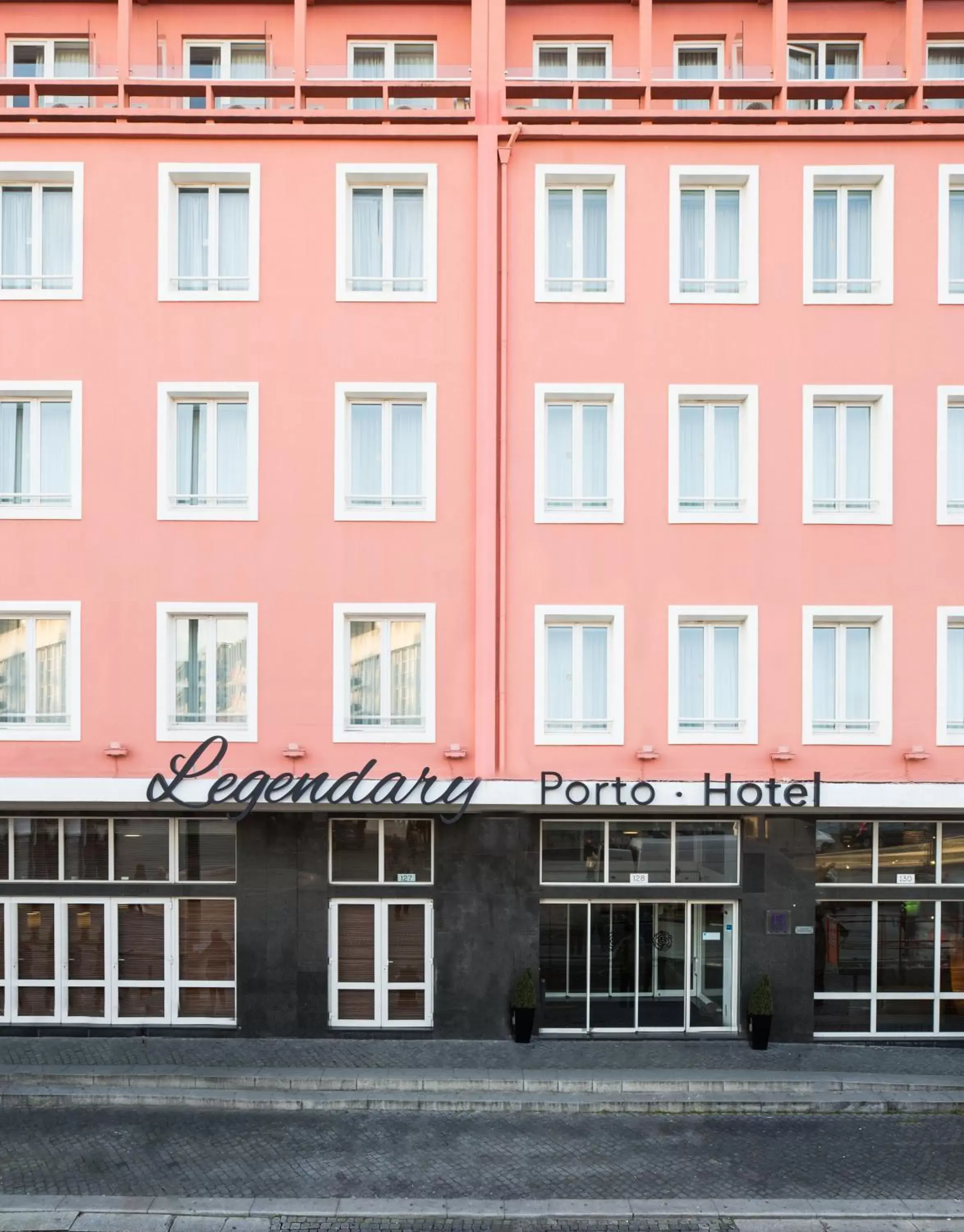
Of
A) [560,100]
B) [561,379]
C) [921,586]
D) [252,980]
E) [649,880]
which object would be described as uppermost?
[560,100]

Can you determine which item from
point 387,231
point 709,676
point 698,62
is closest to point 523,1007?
point 709,676

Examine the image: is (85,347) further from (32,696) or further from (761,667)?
(761,667)

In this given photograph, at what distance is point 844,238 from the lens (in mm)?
15789

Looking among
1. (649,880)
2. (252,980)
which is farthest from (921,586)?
(252,980)

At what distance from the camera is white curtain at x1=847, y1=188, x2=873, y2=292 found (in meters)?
15.8

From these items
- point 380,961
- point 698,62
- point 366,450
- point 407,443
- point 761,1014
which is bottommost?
point 761,1014

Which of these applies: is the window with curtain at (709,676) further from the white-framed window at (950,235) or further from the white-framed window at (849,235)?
the white-framed window at (950,235)

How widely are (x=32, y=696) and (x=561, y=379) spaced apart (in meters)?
9.60

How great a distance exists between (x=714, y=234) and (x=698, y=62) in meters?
Result: 3.34

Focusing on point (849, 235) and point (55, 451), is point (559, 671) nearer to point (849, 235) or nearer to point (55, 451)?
point (849, 235)

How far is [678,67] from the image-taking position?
54.6 feet

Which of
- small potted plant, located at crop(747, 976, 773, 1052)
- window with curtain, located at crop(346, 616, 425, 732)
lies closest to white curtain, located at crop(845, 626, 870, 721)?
small potted plant, located at crop(747, 976, 773, 1052)

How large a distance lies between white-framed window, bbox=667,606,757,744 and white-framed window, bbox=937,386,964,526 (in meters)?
3.39

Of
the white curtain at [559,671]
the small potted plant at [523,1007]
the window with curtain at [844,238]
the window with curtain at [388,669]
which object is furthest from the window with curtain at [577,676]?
the window with curtain at [844,238]
